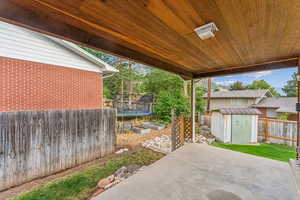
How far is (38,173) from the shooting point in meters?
3.38

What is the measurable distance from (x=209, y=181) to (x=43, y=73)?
5906mm

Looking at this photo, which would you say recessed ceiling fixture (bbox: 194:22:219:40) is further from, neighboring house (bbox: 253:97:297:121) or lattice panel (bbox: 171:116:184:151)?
neighboring house (bbox: 253:97:297:121)

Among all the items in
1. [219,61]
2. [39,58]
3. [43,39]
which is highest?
[43,39]

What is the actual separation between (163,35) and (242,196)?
8.75 feet

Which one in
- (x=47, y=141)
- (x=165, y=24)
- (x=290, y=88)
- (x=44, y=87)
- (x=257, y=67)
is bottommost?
(x=47, y=141)

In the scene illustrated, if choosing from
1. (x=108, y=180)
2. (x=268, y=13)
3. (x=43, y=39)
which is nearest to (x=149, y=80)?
(x=43, y=39)

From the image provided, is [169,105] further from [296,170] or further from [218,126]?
[296,170]

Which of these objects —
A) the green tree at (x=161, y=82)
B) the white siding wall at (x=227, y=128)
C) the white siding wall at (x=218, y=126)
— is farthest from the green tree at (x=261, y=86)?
the white siding wall at (x=227, y=128)

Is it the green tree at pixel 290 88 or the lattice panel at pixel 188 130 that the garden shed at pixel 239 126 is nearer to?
the lattice panel at pixel 188 130

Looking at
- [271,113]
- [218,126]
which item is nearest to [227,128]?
[218,126]

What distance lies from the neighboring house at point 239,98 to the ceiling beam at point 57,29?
17.1 metres

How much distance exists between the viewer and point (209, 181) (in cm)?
234

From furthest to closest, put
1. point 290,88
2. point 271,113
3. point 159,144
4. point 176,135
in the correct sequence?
→ point 290,88 → point 271,113 → point 159,144 → point 176,135

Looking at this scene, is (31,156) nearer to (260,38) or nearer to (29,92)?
(29,92)
